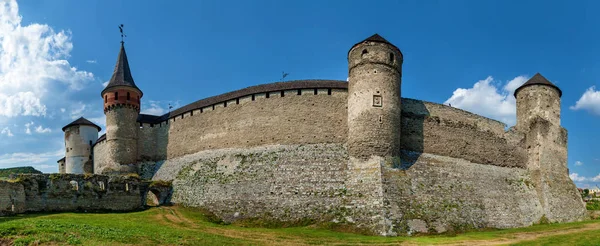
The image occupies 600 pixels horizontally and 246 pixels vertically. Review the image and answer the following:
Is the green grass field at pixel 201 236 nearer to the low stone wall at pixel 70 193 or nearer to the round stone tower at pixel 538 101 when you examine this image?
the low stone wall at pixel 70 193

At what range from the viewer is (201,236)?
21469 millimetres

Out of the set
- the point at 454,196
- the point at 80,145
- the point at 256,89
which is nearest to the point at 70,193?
the point at 256,89

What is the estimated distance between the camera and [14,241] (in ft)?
58.1

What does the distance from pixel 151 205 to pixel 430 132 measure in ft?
74.8

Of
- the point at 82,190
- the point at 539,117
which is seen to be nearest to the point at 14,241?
the point at 82,190

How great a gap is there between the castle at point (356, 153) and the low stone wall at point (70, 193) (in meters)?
3.62

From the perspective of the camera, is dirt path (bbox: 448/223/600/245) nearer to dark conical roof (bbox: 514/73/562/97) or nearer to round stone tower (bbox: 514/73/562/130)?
round stone tower (bbox: 514/73/562/130)

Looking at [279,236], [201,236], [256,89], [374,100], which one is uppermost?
[256,89]

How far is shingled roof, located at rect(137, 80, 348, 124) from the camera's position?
3219 cm

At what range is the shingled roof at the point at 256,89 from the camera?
32.2 metres

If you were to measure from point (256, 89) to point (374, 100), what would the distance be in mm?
9703

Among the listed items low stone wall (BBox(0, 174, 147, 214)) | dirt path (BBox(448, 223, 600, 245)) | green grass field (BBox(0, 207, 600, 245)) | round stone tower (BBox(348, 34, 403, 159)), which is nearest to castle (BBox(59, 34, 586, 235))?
round stone tower (BBox(348, 34, 403, 159))

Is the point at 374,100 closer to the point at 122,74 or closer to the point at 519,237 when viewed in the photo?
the point at 519,237

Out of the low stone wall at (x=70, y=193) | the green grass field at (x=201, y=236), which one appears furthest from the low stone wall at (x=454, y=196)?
the low stone wall at (x=70, y=193)
